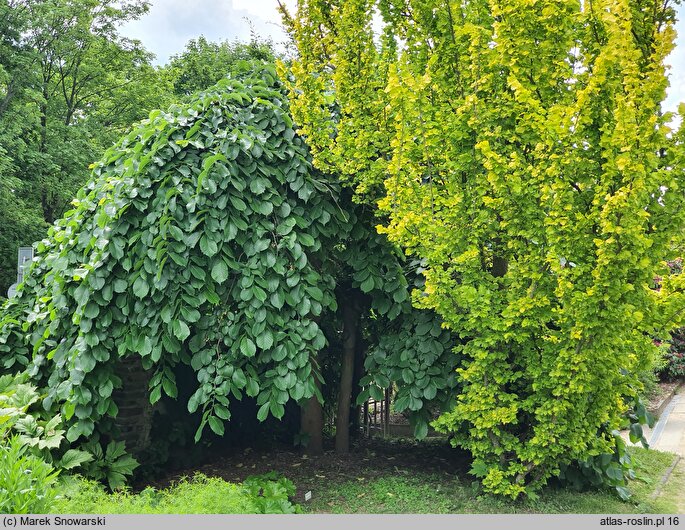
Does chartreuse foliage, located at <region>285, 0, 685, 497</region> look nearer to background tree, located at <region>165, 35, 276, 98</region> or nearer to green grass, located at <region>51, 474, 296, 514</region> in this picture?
green grass, located at <region>51, 474, 296, 514</region>

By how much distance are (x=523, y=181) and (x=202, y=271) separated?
6.93 feet

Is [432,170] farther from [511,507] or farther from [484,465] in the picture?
[511,507]

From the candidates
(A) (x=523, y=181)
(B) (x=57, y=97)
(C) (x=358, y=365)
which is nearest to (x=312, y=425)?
(C) (x=358, y=365)

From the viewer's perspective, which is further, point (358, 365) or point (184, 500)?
point (358, 365)

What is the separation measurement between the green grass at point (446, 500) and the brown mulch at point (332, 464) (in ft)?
0.68

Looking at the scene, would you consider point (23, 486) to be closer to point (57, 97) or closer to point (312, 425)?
point (312, 425)

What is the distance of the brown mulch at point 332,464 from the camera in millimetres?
4340

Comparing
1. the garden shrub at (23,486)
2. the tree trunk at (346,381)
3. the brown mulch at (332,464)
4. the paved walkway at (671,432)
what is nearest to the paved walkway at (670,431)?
the paved walkway at (671,432)

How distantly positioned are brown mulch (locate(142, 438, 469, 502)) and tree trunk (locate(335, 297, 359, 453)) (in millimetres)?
139

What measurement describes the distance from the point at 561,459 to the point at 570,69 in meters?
2.58

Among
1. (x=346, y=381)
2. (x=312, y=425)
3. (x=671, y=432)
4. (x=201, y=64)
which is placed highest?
(x=201, y=64)

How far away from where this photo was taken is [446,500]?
368 centimetres

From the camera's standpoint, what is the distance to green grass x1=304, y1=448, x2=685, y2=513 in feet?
11.7

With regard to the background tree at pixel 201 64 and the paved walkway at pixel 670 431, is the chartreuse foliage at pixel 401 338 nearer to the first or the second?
the paved walkway at pixel 670 431
